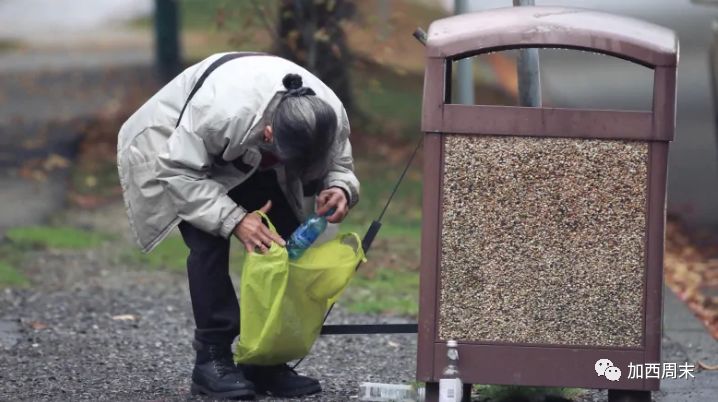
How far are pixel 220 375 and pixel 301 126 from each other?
0.98m

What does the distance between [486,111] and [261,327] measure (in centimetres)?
102

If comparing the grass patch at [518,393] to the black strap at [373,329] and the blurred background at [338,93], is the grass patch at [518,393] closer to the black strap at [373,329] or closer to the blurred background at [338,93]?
the black strap at [373,329]

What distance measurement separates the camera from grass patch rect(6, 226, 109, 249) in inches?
309

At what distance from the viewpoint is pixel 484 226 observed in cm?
414

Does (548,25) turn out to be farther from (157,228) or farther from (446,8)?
(446,8)

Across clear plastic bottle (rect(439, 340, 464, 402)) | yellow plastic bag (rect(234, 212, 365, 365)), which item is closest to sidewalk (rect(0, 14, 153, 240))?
yellow plastic bag (rect(234, 212, 365, 365))

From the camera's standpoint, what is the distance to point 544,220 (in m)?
4.12

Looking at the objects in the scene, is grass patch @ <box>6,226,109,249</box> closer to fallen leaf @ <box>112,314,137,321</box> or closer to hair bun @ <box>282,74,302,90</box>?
fallen leaf @ <box>112,314,137,321</box>

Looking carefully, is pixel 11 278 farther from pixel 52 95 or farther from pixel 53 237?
pixel 52 95

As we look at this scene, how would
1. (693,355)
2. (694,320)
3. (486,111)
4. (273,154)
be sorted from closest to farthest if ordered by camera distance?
(486,111) → (273,154) → (693,355) → (694,320)

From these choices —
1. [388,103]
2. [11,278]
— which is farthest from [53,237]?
[388,103]

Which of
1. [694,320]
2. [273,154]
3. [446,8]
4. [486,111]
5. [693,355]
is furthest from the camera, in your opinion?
[446,8]

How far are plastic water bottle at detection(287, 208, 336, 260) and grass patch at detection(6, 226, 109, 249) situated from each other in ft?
12.1

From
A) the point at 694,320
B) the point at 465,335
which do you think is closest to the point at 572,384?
the point at 465,335
